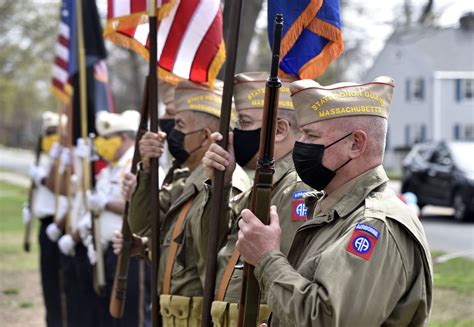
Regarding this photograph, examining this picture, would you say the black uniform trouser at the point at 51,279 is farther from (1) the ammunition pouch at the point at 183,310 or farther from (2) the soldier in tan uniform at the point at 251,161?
(2) the soldier in tan uniform at the point at 251,161

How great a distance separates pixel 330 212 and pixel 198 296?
68.6 inches

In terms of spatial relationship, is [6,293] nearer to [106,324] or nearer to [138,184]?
[106,324]

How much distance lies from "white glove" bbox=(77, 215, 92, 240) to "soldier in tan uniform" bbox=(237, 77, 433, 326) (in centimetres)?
453

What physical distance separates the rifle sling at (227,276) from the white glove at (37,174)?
6.04 meters

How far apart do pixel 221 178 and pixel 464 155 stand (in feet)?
52.2

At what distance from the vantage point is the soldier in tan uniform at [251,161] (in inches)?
159

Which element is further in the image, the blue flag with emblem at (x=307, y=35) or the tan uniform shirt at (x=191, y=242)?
the tan uniform shirt at (x=191, y=242)

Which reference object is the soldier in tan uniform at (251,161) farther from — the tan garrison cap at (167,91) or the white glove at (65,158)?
the white glove at (65,158)

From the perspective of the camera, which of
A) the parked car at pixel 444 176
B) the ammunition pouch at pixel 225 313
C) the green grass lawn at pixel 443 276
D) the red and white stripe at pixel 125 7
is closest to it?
the ammunition pouch at pixel 225 313

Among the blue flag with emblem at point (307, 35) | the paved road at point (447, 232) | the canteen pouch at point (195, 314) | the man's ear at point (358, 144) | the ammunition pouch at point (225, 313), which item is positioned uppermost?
the blue flag with emblem at point (307, 35)

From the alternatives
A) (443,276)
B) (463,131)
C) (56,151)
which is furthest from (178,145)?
(463,131)

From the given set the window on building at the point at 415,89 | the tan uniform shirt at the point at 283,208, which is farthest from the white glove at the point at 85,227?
the window on building at the point at 415,89

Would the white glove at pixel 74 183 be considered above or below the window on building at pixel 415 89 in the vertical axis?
below

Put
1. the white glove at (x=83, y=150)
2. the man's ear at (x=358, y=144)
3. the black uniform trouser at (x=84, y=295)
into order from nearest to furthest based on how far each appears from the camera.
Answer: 1. the man's ear at (x=358, y=144)
2. the black uniform trouser at (x=84, y=295)
3. the white glove at (x=83, y=150)
